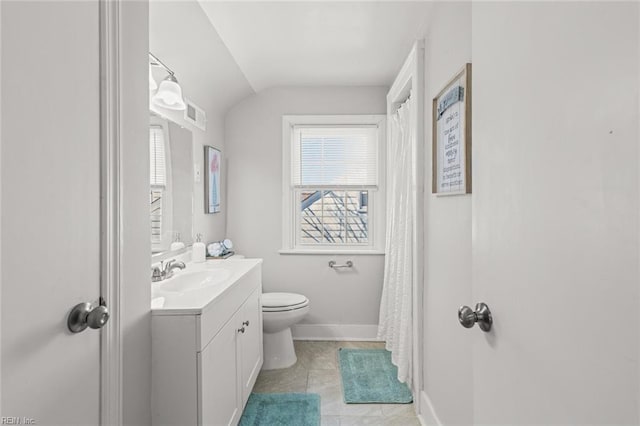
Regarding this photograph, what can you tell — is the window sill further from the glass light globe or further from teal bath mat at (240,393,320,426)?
the glass light globe

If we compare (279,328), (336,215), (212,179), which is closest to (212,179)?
(212,179)

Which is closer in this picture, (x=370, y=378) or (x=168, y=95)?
(x=168, y=95)

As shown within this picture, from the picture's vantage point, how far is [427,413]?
6.44 ft

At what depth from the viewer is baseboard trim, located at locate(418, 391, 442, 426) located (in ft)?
6.08

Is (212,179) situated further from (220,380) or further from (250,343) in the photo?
(220,380)

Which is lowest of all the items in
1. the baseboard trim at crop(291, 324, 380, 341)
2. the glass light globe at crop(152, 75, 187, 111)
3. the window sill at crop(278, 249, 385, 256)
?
the baseboard trim at crop(291, 324, 380, 341)

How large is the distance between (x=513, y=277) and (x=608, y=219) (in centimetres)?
27

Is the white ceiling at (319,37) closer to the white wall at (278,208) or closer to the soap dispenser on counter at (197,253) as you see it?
the white wall at (278,208)

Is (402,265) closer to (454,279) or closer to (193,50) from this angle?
(454,279)

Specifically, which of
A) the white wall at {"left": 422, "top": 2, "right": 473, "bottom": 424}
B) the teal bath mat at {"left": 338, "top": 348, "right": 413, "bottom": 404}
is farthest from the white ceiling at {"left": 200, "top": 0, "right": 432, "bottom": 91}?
Result: the teal bath mat at {"left": 338, "top": 348, "right": 413, "bottom": 404}

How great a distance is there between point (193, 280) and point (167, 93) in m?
1.04

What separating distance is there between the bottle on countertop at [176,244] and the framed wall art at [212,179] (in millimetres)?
497

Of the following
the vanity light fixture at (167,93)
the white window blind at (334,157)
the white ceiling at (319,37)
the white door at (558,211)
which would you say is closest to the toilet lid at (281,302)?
the white window blind at (334,157)

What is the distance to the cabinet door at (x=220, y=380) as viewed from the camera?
1.44 meters
